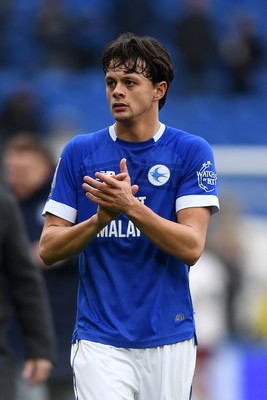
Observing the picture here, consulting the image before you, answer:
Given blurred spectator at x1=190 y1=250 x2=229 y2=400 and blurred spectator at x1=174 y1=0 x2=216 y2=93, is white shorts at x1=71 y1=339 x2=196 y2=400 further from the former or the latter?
blurred spectator at x1=174 y1=0 x2=216 y2=93

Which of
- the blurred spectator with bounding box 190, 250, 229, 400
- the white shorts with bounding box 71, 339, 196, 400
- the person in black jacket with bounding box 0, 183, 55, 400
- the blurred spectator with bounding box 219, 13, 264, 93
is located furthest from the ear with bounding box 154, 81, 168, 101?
the blurred spectator with bounding box 219, 13, 264, 93

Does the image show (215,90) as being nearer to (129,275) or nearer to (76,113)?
(76,113)

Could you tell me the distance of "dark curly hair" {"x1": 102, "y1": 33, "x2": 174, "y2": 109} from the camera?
15.7ft

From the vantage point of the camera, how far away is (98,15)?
17016 millimetres

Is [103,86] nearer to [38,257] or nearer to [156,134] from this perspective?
[38,257]

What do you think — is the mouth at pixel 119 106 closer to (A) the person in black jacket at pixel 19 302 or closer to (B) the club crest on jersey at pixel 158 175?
(B) the club crest on jersey at pixel 158 175

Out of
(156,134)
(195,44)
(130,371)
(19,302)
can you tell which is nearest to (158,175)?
(156,134)

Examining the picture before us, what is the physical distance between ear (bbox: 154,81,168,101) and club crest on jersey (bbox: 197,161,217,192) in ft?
1.14

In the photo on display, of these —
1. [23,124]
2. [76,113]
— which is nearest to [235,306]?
[23,124]

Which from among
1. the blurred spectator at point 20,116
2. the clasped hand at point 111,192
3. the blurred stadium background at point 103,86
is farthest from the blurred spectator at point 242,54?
the clasped hand at point 111,192

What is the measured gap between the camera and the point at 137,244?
482cm

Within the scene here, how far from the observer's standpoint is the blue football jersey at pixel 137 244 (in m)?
4.83

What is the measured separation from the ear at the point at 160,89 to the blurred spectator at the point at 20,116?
9.15m

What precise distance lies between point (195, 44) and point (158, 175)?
37.8ft
